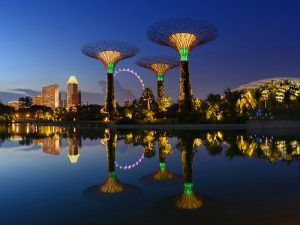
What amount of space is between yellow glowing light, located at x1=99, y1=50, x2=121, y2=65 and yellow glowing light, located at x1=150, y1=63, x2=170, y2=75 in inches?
351

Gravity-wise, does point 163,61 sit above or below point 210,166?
above

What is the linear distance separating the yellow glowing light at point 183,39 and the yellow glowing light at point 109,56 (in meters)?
14.1

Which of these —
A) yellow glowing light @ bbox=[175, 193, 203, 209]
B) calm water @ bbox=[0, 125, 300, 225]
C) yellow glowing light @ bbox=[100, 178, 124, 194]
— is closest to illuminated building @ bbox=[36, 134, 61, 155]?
calm water @ bbox=[0, 125, 300, 225]

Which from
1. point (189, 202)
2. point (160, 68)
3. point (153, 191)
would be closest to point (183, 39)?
point (160, 68)

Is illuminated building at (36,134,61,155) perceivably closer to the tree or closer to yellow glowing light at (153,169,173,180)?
yellow glowing light at (153,169,173,180)

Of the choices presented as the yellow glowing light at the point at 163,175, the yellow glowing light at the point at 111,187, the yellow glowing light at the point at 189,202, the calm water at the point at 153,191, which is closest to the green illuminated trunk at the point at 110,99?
the calm water at the point at 153,191

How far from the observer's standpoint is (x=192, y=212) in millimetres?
6559

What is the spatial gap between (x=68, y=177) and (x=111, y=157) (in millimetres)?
5193

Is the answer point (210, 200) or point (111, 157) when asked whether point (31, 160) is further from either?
point (210, 200)

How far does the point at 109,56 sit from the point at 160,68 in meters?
11.5

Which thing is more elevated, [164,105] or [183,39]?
[183,39]

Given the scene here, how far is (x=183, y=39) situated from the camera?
44.4m

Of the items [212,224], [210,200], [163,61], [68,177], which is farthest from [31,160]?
[163,61]

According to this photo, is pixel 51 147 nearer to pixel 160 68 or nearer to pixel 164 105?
pixel 164 105
